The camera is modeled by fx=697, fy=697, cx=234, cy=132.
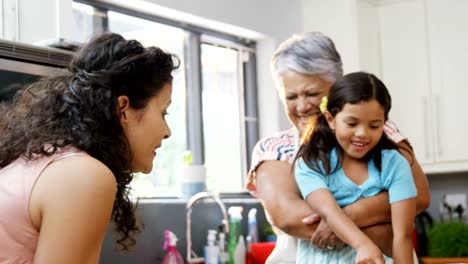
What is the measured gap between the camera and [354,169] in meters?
1.72

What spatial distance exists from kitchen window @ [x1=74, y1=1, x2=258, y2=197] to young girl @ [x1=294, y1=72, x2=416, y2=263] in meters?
1.79

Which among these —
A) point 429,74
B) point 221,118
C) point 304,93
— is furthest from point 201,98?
point 304,93

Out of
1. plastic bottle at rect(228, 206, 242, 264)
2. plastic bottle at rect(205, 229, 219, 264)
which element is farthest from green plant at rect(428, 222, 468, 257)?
plastic bottle at rect(205, 229, 219, 264)

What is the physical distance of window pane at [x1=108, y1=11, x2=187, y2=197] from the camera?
11.4ft

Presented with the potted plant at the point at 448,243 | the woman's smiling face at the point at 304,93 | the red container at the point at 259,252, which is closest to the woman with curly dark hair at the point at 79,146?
the woman's smiling face at the point at 304,93

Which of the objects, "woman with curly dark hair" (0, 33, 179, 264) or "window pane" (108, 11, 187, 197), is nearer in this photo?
"woman with curly dark hair" (0, 33, 179, 264)

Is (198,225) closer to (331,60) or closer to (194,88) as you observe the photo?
(194,88)

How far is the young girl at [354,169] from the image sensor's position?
65.1 inches

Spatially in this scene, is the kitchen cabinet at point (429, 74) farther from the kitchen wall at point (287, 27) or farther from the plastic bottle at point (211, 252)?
the plastic bottle at point (211, 252)

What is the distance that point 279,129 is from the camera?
4148 mm

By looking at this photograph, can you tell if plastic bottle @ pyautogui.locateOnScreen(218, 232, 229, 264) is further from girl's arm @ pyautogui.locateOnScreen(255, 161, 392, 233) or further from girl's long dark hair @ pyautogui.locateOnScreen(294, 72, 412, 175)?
girl's long dark hair @ pyautogui.locateOnScreen(294, 72, 412, 175)

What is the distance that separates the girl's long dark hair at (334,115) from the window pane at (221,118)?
2.13 meters

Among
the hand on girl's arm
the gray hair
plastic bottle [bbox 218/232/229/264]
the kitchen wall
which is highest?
the kitchen wall

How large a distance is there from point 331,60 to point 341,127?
0.92 feet
